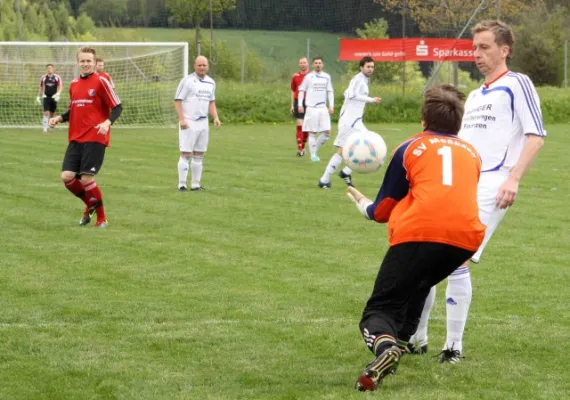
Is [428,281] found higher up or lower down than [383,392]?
higher up

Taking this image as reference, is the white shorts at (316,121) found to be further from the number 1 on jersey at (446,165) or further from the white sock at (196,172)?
the number 1 on jersey at (446,165)

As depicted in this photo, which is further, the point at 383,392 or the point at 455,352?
the point at 455,352

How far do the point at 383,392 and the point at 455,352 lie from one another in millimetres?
808

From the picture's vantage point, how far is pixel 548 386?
5594mm

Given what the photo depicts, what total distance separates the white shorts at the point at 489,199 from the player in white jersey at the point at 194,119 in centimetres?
953

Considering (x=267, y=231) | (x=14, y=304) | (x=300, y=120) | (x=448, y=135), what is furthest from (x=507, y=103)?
(x=300, y=120)

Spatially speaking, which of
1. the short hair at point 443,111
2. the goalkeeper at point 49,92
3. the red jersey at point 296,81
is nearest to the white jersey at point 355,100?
the red jersey at point 296,81

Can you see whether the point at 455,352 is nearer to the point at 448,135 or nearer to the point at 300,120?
the point at 448,135

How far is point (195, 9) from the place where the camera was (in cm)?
3934

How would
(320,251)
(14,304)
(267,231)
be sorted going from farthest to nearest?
1. (267,231)
2. (320,251)
3. (14,304)

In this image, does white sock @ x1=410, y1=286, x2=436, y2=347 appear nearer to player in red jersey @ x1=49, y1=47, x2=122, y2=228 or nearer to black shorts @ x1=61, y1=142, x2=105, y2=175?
player in red jersey @ x1=49, y1=47, x2=122, y2=228

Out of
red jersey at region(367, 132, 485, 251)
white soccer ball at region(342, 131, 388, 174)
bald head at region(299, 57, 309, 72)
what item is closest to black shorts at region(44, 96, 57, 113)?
bald head at region(299, 57, 309, 72)

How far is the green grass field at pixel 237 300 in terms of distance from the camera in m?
5.67

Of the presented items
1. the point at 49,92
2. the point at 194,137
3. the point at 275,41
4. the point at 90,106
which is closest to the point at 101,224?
the point at 90,106
